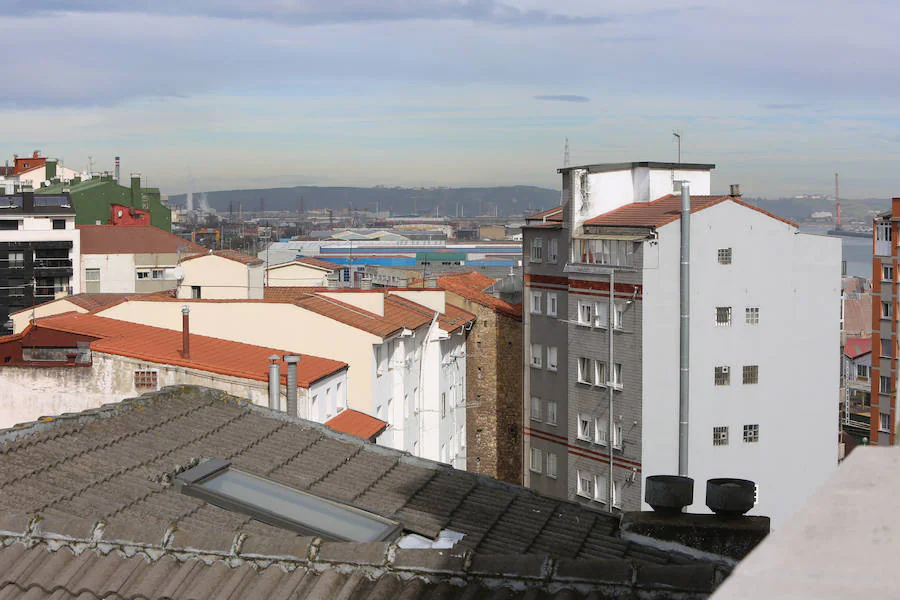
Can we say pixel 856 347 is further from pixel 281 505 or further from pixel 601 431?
pixel 281 505

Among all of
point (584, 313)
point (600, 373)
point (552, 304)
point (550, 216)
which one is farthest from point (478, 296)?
point (600, 373)

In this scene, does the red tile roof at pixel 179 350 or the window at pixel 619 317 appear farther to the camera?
the window at pixel 619 317

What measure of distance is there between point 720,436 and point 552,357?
7.53 meters

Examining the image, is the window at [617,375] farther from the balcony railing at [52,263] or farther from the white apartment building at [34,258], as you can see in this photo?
the balcony railing at [52,263]

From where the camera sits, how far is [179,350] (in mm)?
19906

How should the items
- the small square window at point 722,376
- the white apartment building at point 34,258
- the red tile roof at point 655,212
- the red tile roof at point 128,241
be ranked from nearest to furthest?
the red tile roof at point 655,212
the small square window at point 722,376
the white apartment building at point 34,258
the red tile roof at point 128,241

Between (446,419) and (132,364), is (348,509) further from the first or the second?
(446,419)

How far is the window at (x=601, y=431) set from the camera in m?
35.2

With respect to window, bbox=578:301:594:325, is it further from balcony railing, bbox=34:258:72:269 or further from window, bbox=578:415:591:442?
balcony railing, bbox=34:258:72:269

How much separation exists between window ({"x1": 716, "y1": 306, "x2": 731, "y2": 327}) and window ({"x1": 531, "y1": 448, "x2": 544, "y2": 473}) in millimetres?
8896

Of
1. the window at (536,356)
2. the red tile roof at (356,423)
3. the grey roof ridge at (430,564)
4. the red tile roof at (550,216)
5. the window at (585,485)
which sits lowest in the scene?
the window at (585,485)

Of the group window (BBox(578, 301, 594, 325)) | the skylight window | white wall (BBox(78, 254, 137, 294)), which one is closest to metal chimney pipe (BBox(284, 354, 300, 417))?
the skylight window

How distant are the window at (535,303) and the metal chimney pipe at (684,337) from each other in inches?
319

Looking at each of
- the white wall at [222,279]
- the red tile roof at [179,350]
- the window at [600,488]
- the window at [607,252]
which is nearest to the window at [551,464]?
the window at [600,488]
